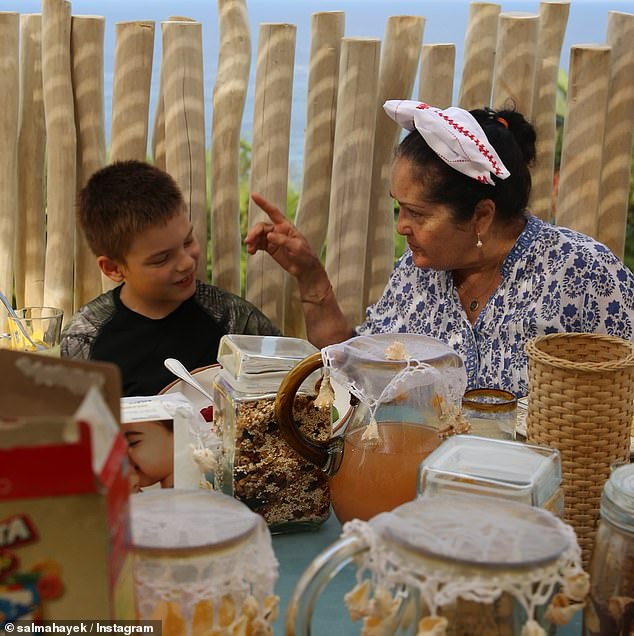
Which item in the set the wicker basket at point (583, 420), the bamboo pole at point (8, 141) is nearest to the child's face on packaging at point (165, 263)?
the bamboo pole at point (8, 141)

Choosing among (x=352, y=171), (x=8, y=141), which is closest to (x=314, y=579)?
(x=352, y=171)

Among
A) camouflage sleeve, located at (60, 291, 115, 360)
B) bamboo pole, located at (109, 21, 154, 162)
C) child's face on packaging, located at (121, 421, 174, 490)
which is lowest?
camouflage sleeve, located at (60, 291, 115, 360)

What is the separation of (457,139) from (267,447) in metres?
0.99

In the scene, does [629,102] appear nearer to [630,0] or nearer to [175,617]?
[630,0]

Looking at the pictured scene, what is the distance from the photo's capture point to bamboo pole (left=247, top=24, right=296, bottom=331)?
2.39 m

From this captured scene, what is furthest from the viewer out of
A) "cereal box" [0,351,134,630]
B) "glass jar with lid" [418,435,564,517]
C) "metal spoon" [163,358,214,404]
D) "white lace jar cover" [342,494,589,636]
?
"metal spoon" [163,358,214,404]

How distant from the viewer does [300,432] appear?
1136mm

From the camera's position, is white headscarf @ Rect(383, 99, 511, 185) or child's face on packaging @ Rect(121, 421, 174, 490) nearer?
child's face on packaging @ Rect(121, 421, 174, 490)

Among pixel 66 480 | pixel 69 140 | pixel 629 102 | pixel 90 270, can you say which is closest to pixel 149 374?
pixel 90 270

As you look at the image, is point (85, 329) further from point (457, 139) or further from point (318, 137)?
point (457, 139)

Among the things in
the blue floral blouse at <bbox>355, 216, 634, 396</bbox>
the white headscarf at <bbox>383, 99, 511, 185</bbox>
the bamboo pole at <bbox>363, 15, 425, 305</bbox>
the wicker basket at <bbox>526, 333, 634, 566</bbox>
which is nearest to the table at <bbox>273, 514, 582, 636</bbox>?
the wicker basket at <bbox>526, 333, 634, 566</bbox>

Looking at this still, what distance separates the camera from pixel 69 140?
259 cm

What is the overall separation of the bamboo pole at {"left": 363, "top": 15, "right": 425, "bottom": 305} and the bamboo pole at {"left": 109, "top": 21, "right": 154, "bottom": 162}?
63 cm

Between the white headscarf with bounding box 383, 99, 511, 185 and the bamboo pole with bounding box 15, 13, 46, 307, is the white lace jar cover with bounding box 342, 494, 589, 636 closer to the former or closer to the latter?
the white headscarf with bounding box 383, 99, 511, 185
